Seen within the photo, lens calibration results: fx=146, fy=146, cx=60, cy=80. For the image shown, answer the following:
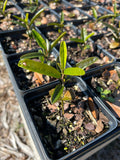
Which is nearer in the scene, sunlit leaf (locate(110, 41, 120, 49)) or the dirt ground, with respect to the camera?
the dirt ground

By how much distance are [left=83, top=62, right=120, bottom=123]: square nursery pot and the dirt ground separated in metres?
0.25

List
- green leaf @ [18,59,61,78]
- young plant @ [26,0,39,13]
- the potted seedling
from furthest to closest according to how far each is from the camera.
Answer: young plant @ [26,0,39,13] → the potted seedling → green leaf @ [18,59,61,78]

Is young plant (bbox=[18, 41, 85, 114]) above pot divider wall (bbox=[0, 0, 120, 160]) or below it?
above

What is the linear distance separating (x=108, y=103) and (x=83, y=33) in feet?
2.18

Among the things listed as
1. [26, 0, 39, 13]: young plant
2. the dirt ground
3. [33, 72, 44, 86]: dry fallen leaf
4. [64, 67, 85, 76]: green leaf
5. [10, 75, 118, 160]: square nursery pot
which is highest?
[26, 0, 39, 13]: young plant

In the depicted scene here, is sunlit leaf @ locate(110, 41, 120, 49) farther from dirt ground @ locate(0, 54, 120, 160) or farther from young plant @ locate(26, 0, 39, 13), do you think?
young plant @ locate(26, 0, 39, 13)

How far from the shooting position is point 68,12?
2.10m

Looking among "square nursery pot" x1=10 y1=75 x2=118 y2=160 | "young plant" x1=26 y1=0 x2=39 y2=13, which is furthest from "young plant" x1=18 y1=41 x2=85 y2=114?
"young plant" x1=26 y1=0 x2=39 y2=13

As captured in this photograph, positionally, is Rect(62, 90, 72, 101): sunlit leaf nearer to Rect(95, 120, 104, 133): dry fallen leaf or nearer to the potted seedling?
the potted seedling

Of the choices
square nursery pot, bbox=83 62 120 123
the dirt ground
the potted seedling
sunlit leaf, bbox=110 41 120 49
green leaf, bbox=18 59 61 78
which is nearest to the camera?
green leaf, bbox=18 59 61 78

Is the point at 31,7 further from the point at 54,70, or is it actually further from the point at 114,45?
the point at 54,70

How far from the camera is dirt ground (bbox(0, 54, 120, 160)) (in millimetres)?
864

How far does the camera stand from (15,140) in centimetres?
91

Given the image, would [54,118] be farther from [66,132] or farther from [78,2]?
[78,2]
